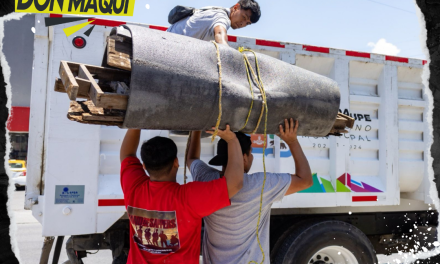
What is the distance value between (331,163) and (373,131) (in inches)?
27.2

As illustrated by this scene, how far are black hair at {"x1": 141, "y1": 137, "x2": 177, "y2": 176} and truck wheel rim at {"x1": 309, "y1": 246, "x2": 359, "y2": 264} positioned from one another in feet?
7.09

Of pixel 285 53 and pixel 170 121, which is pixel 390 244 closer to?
pixel 285 53

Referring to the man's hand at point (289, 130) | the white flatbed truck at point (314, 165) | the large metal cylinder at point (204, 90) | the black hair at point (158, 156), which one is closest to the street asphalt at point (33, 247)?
the white flatbed truck at point (314, 165)

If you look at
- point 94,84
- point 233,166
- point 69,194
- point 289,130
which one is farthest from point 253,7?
point 69,194

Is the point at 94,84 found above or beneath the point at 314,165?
above

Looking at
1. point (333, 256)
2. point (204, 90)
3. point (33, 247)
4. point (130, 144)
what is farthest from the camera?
point (33, 247)

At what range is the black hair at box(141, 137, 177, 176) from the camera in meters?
2.00

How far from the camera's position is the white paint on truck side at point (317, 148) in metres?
2.87

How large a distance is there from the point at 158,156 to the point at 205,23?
1.05 meters

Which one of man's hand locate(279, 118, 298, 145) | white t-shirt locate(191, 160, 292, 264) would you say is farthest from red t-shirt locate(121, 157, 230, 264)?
man's hand locate(279, 118, 298, 145)

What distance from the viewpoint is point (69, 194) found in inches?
113

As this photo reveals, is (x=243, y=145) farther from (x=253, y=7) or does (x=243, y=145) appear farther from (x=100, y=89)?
(x=253, y=7)

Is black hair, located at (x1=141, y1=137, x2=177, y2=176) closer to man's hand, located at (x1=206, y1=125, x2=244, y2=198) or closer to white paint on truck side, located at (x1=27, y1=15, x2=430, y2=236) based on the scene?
man's hand, located at (x1=206, y1=125, x2=244, y2=198)

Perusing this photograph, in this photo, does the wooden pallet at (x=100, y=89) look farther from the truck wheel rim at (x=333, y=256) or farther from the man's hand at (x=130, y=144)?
the truck wheel rim at (x=333, y=256)
